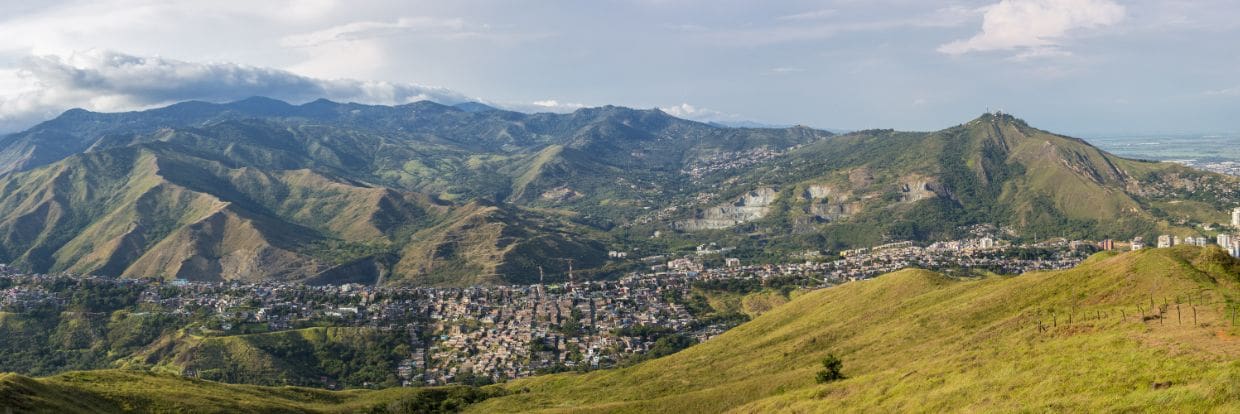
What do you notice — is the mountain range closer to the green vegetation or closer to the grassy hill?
the grassy hill

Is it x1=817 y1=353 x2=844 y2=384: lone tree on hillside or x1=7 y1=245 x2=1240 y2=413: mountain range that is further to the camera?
x1=817 y1=353 x2=844 y2=384: lone tree on hillside

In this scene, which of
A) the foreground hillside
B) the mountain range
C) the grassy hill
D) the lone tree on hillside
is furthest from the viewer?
the lone tree on hillside

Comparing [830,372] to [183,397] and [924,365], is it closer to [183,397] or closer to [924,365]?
[924,365]

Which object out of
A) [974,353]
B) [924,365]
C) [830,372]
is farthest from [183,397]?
[974,353]

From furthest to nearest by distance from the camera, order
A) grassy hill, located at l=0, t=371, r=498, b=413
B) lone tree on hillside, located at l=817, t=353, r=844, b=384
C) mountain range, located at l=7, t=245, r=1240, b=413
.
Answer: lone tree on hillside, located at l=817, t=353, r=844, b=384, grassy hill, located at l=0, t=371, r=498, b=413, mountain range, located at l=7, t=245, r=1240, b=413

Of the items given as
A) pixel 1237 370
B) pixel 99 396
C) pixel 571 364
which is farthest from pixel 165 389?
pixel 1237 370

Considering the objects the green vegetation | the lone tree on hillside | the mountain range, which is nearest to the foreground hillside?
the mountain range
